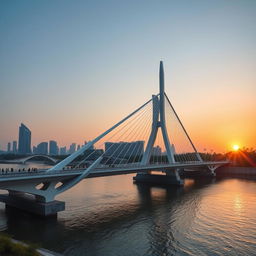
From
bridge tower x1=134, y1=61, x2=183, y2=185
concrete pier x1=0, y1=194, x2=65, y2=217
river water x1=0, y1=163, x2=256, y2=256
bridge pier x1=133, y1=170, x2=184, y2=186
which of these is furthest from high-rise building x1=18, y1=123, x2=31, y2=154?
concrete pier x1=0, y1=194, x2=65, y2=217

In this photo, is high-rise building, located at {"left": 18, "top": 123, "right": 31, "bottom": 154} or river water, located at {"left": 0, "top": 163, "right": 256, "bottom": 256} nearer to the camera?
river water, located at {"left": 0, "top": 163, "right": 256, "bottom": 256}

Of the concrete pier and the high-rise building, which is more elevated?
the high-rise building

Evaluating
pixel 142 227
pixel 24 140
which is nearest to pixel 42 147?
pixel 24 140

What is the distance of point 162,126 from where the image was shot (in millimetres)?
34156

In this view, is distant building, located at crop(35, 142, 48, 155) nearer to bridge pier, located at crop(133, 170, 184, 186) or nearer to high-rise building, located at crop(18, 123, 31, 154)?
high-rise building, located at crop(18, 123, 31, 154)

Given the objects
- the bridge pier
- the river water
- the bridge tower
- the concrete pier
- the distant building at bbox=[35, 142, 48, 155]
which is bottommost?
the river water

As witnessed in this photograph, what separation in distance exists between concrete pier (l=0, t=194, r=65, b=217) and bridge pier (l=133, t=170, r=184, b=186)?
22.0m

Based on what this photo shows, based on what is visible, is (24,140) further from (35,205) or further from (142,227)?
(142,227)

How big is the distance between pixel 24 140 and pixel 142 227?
18084 cm

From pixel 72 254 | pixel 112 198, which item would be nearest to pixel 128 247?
pixel 72 254

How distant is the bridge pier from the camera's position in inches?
1468

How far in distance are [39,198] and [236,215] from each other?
48.5 ft

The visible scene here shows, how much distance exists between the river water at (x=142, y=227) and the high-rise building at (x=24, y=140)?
554ft

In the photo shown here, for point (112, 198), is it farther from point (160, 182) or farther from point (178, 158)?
point (178, 158)
